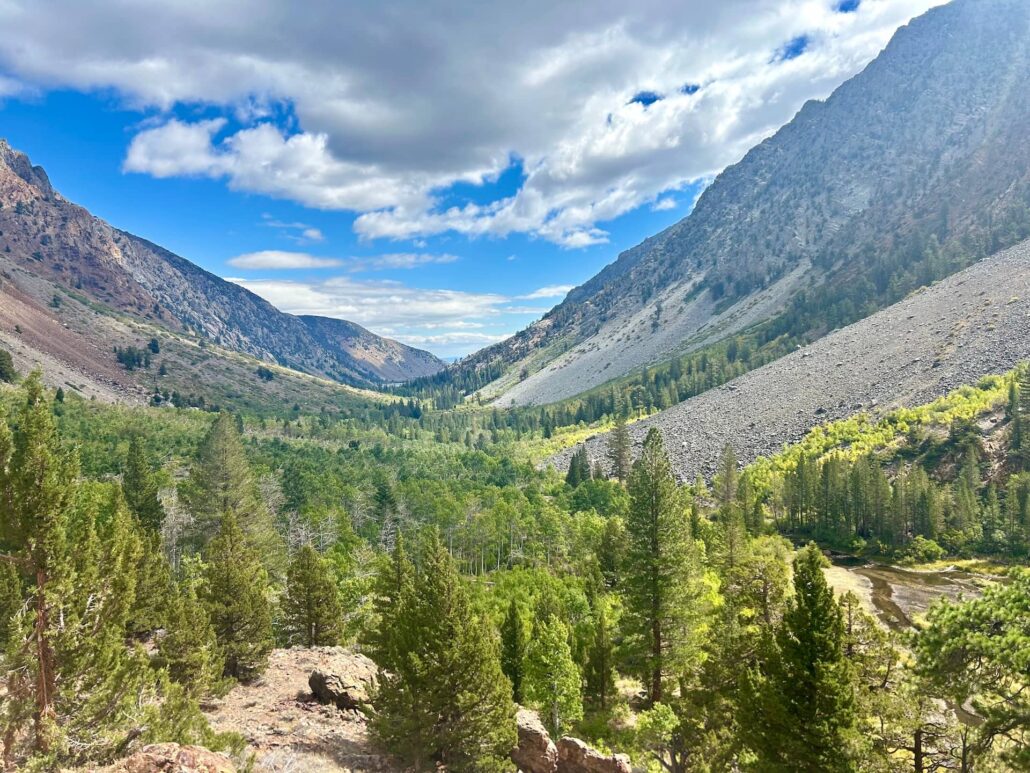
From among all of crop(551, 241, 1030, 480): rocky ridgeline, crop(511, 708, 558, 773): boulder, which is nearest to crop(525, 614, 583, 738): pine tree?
crop(511, 708, 558, 773): boulder

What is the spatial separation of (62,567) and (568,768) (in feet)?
59.8

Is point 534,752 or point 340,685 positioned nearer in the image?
point 534,752

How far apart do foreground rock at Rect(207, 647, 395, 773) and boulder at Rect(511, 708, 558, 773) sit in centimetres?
498

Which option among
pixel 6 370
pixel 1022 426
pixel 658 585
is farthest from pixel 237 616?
pixel 6 370

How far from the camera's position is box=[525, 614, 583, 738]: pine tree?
2714 cm

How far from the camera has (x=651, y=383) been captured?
172 m

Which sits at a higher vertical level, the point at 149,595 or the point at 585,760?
the point at 149,595

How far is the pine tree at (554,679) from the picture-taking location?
2714 cm

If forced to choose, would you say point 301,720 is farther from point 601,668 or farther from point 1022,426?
point 1022,426

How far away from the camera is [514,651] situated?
3266cm

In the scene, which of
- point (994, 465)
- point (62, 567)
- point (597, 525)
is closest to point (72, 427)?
point (597, 525)

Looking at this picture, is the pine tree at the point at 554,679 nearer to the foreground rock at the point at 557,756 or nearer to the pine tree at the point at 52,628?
the foreground rock at the point at 557,756

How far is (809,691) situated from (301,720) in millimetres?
19574

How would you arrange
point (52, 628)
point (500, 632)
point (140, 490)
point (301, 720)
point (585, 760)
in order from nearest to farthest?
1. point (52, 628)
2. point (585, 760)
3. point (301, 720)
4. point (500, 632)
5. point (140, 490)
